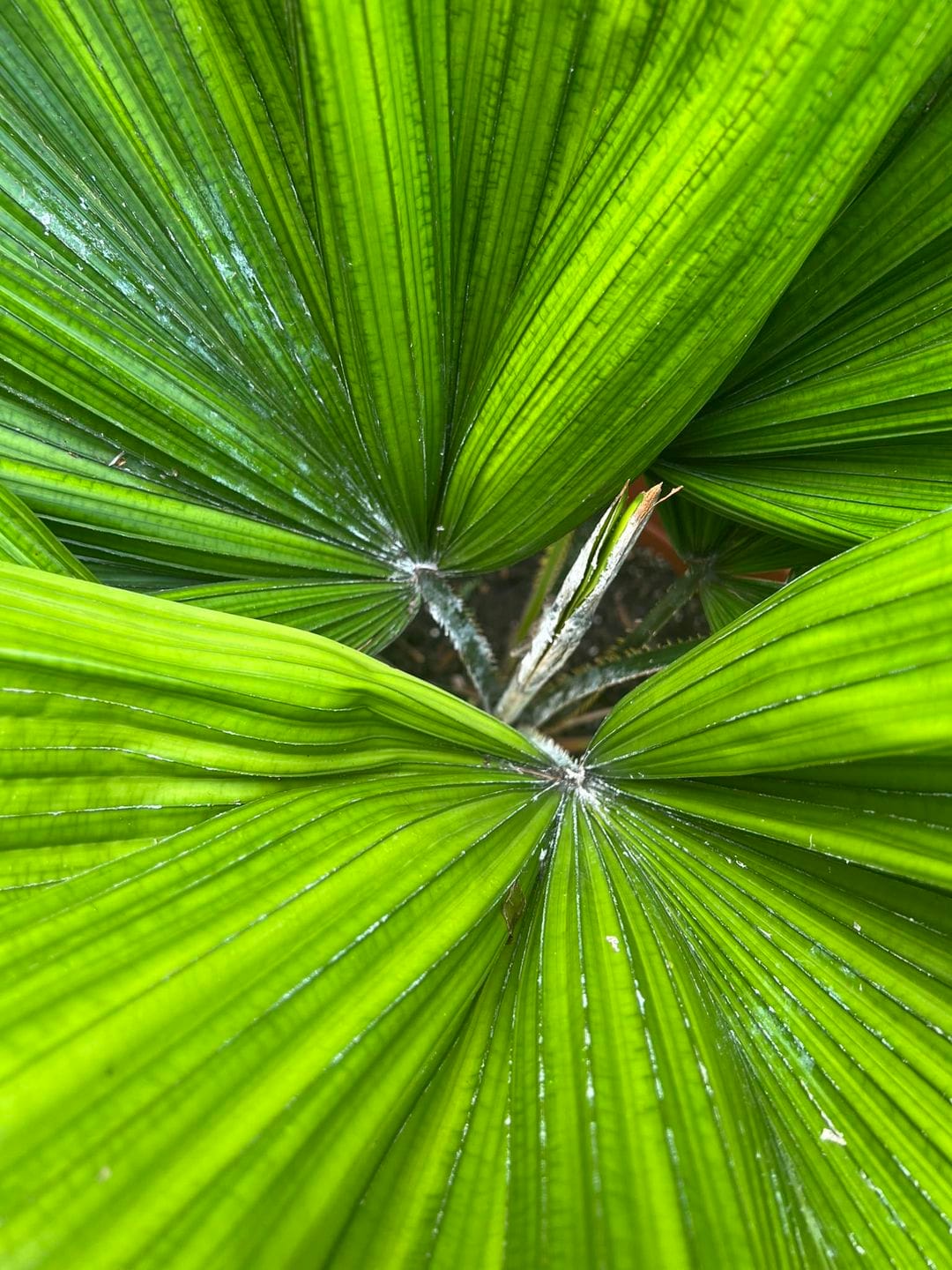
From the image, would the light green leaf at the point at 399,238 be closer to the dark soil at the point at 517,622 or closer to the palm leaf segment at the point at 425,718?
the palm leaf segment at the point at 425,718

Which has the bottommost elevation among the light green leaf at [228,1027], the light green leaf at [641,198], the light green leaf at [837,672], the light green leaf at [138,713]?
the light green leaf at [228,1027]

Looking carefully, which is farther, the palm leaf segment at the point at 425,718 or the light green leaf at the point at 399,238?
the light green leaf at the point at 399,238

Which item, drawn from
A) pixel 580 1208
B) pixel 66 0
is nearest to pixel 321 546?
pixel 66 0

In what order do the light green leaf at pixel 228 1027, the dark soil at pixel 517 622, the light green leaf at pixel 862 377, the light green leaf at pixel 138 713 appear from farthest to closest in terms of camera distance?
the dark soil at pixel 517 622 → the light green leaf at pixel 862 377 → the light green leaf at pixel 138 713 → the light green leaf at pixel 228 1027

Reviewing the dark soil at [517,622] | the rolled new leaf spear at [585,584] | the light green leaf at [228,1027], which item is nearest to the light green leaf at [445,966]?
the light green leaf at [228,1027]

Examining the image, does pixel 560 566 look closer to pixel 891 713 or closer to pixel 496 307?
pixel 496 307
